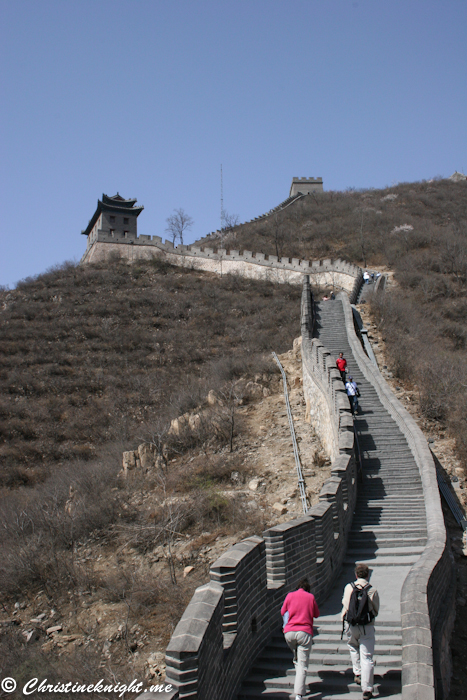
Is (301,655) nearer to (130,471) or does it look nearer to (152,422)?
(130,471)

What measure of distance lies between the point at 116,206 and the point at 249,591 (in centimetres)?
5339

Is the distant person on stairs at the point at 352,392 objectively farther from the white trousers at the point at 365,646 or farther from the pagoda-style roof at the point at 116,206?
the pagoda-style roof at the point at 116,206

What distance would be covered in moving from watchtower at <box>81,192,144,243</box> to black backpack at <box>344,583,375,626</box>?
4964 centimetres

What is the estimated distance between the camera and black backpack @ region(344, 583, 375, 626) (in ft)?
17.0

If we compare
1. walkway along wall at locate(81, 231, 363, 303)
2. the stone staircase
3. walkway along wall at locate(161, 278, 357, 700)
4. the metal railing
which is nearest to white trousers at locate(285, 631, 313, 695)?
the stone staircase

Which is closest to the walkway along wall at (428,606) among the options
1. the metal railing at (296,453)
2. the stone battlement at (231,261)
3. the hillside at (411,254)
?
the metal railing at (296,453)

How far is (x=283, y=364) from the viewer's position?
21.9 metres

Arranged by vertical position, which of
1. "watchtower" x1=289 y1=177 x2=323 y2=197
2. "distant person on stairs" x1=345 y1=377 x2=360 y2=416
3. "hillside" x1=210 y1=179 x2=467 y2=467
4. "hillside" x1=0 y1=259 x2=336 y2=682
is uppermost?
"watchtower" x1=289 y1=177 x2=323 y2=197

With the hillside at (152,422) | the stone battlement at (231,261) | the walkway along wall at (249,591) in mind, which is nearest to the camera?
the walkway along wall at (249,591)

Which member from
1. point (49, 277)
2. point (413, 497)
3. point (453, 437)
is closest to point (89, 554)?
point (413, 497)

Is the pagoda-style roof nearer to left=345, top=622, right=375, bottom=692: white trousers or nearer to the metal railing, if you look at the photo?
the metal railing

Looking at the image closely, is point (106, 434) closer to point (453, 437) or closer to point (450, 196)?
point (453, 437)

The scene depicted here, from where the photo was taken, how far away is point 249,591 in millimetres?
5770

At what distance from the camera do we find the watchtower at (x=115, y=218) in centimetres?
5297
